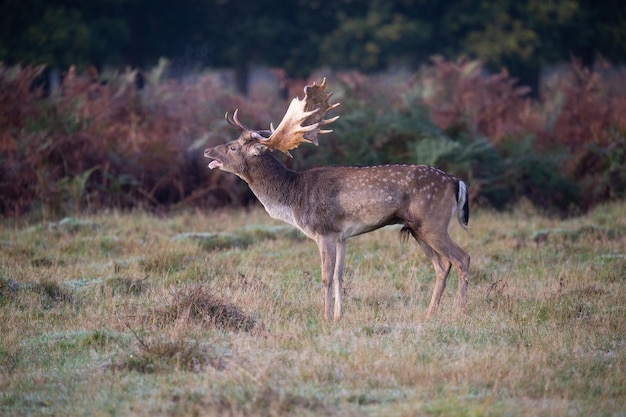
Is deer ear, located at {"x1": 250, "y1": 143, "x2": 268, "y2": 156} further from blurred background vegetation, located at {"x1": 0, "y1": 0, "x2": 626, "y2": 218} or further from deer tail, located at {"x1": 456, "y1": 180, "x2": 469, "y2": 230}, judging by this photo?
blurred background vegetation, located at {"x1": 0, "y1": 0, "x2": 626, "y2": 218}

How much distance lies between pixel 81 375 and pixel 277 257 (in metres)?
4.91

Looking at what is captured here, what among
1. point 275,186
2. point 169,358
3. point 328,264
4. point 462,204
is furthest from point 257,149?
point 169,358

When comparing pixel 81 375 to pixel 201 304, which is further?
pixel 201 304

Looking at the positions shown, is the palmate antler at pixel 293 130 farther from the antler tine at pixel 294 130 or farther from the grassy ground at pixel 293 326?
the grassy ground at pixel 293 326

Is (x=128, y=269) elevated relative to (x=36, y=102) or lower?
lower

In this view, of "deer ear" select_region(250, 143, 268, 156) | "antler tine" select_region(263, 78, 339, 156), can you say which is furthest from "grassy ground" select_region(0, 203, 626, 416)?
"antler tine" select_region(263, 78, 339, 156)

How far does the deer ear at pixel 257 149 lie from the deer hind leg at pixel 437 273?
1.97m

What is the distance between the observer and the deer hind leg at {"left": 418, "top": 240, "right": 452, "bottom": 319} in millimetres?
9014

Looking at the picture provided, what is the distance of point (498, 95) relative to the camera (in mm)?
20547

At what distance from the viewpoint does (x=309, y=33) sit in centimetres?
3116

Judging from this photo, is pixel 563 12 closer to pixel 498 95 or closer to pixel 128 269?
pixel 498 95

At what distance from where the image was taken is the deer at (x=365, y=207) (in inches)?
Result: 358

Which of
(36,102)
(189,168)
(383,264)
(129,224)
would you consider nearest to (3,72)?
(36,102)

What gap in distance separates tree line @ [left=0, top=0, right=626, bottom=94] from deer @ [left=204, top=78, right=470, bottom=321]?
19687 mm
